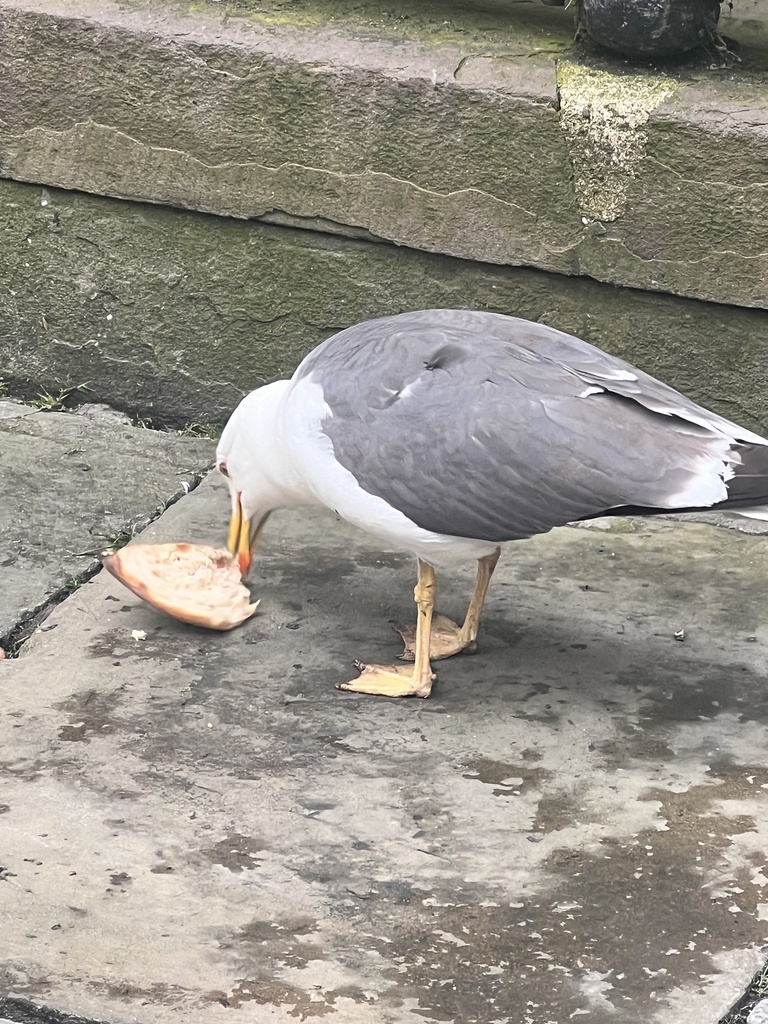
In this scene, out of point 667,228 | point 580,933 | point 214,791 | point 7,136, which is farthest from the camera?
point 7,136

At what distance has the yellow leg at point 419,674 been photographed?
11.3ft

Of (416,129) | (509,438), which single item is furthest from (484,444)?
(416,129)

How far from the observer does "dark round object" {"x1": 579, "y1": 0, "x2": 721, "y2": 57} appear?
4004 mm

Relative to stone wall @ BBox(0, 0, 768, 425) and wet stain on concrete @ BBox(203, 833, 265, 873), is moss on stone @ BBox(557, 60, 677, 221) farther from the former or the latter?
wet stain on concrete @ BBox(203, 833, 265, 873)

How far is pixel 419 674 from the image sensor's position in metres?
3.46

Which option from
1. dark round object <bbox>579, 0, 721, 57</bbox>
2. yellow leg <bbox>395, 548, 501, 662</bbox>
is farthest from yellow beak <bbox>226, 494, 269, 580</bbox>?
dark round object <bbox>579, 0, 721, 57</bbox>

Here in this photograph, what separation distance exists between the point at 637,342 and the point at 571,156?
57 centimetres

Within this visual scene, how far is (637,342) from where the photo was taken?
4332 millimetres

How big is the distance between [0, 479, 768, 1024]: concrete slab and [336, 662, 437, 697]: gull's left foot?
0.11ft

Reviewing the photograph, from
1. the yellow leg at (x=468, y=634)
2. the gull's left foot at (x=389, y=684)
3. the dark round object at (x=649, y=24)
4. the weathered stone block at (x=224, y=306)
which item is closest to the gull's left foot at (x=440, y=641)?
the yellow leg at (x=468, y=634)

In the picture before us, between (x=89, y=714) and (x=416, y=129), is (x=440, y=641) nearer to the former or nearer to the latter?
(x=89, y=714)

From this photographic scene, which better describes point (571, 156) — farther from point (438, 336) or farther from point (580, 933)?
point (580, 933)

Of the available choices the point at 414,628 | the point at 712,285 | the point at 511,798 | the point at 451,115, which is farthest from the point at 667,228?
the point at 511,798

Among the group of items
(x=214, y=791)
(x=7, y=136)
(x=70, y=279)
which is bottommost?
(x=214, y=791)
